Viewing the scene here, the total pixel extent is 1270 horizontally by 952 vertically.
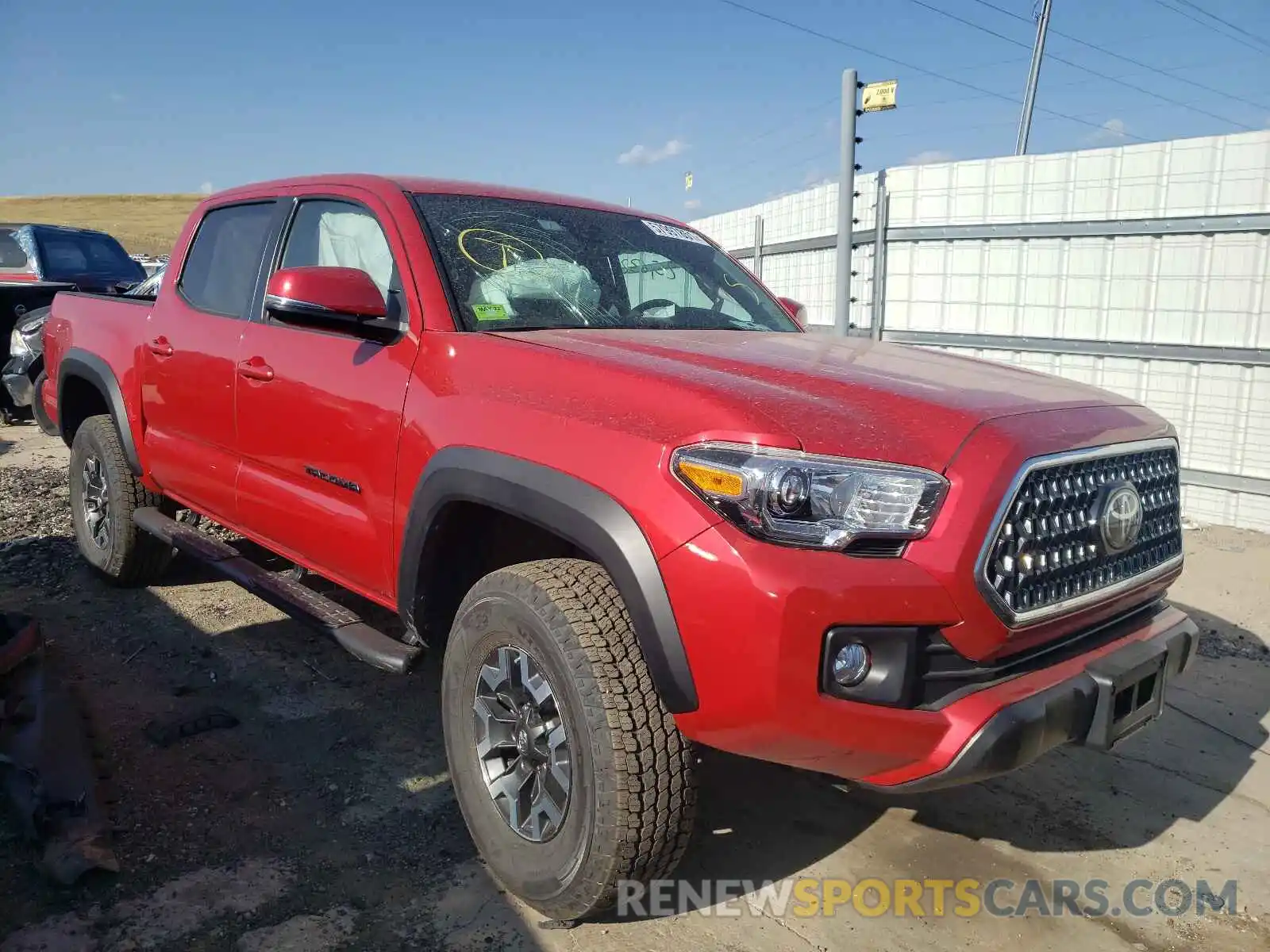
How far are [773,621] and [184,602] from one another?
3.77 m

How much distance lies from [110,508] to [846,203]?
5.14m

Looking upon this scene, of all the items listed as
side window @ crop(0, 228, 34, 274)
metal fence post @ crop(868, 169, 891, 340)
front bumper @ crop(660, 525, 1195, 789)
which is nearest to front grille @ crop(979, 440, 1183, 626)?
front bumper @ crop(660, 525, 1195, 789)

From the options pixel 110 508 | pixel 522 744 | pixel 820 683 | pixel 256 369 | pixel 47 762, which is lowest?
pixel 47 762

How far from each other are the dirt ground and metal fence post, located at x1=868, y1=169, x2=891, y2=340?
3.99 metres

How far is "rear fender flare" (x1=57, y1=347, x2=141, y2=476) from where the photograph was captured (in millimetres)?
4414

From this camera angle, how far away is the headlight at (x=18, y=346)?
342 inches

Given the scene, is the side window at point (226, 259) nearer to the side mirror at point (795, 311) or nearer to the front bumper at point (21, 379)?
the side mirror at point (795, 311)

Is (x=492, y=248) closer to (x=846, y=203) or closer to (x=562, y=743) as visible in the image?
(x=562, y=743)

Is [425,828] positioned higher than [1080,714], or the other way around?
[1080,714]

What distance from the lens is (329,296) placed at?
9.08 feet

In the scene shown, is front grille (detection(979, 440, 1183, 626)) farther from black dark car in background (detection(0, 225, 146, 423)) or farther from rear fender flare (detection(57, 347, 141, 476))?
black dark car in background (detection(0, 225, 146, 423))

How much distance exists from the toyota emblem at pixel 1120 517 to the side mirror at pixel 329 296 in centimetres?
203

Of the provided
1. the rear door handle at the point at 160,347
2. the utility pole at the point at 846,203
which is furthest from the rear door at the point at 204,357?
the utility pole at the point at 846,203

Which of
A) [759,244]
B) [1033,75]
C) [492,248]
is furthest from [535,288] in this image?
[1033,75]
